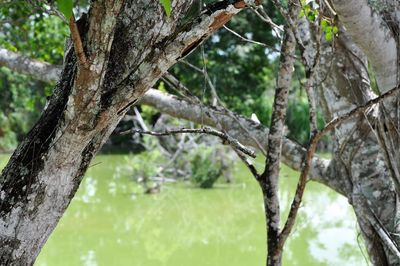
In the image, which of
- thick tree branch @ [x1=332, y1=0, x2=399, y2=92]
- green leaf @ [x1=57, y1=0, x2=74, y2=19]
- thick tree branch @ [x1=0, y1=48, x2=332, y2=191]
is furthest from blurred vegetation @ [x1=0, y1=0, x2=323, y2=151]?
green leaf @ [x1=57, y1=0, x2=74, y2=19]

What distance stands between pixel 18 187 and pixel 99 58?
333mm

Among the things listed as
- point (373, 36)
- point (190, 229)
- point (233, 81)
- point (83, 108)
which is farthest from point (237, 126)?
point (233, 81)

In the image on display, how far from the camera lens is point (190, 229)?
24.7 feet

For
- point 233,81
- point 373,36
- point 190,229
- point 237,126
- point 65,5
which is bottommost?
point 65,5

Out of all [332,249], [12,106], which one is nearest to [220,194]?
[332,249]

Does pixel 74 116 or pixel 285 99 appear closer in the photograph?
pixel 74 116

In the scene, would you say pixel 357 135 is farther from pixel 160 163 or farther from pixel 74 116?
pixel 160 163

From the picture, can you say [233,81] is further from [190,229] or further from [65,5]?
[65,5]

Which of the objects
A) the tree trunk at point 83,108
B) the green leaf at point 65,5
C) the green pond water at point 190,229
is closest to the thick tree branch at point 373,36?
the tree trunk at point 83,108

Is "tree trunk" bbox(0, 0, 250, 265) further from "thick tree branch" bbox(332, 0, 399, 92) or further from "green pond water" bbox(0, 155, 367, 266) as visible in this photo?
"green pond water" bbox(0, 155, 367, 266)

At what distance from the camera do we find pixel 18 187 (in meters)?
1.20

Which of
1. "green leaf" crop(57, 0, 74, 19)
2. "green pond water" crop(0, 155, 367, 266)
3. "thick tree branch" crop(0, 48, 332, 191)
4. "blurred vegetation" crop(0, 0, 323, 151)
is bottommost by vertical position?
"green leaf" crop(57, 0, 74, 19)

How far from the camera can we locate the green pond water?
6168 mm

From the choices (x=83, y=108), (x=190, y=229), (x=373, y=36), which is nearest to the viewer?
(x=83, y=108)
